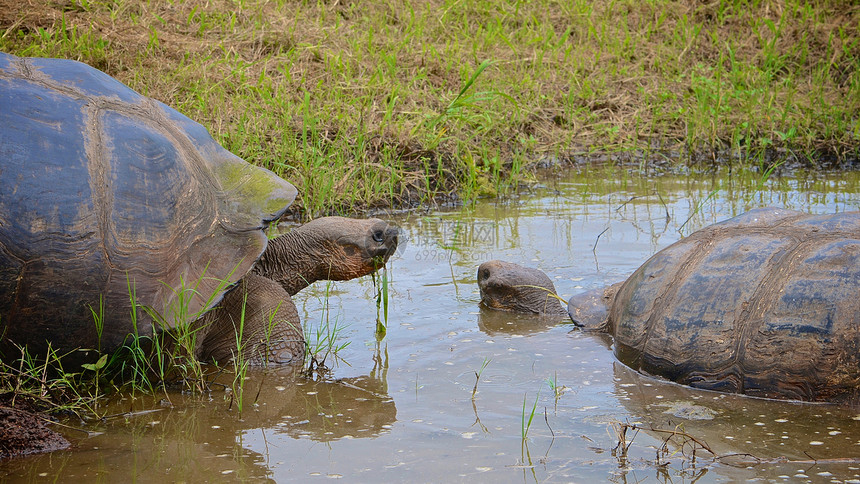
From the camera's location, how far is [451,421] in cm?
318

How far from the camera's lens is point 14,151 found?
125 inches

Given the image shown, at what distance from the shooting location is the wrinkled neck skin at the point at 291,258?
14.3 feet

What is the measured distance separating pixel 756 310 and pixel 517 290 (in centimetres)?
148

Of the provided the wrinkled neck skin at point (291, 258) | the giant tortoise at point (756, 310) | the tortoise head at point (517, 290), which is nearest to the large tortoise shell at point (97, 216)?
the wrinkled neck skin at point (291, 258)

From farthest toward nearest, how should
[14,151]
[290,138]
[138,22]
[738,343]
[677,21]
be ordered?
[677,21] < [138,22] < [290,138] < [738,343] < [14,151]

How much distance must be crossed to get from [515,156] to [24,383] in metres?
4.67

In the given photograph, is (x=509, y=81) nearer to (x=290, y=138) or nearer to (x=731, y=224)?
(x=290, y=138)

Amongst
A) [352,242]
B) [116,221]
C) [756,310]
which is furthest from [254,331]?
[756,310]

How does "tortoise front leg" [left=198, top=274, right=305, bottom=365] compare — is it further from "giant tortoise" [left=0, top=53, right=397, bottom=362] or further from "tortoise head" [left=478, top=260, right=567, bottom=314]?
"tortoise head" [left=478, top=260, right=567, bottom=314]

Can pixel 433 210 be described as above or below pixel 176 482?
above

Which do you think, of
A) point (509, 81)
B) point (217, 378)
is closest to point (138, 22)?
point (509, 81)

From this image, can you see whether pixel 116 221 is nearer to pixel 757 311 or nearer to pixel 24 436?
pixel 24 436

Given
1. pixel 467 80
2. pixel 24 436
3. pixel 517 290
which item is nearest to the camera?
pixel 24 436

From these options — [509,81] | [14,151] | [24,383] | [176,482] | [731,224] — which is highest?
[509,81]
